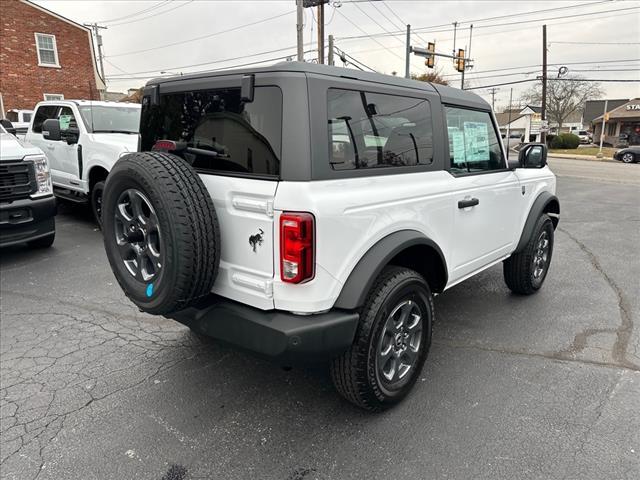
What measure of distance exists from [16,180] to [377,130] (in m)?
4.86

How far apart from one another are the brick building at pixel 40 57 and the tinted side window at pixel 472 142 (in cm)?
2434

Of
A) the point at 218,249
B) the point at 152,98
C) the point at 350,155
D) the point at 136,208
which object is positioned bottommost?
the point at 218,249

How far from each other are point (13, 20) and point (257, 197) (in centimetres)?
2548

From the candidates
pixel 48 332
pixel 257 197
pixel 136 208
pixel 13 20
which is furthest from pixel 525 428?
pixel 13 20

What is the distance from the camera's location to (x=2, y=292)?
4715mm

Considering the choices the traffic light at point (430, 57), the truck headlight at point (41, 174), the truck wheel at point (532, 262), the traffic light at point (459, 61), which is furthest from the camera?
the traffic light at point (459, 61)

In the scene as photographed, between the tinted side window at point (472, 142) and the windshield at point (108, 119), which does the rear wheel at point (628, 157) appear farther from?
the windshield at point (108, 119)

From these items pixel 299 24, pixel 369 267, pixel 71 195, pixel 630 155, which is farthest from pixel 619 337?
pixel 630 155

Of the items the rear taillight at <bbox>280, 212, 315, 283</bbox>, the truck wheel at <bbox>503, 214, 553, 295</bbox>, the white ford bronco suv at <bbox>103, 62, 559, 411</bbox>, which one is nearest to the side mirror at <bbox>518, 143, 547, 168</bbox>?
the truck wheel at <bbox>503, 214, 553, 295</bbox>

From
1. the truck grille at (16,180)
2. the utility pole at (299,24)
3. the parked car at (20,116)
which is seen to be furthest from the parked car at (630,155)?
the truck grille at (16,180)

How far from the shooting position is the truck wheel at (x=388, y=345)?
244 centimetres

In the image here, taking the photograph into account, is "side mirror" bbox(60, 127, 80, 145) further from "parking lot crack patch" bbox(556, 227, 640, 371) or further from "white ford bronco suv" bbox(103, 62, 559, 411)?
"parking lot crack patch" bbox(556, 227, 640, 371)

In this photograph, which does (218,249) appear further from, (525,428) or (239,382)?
(525,428)

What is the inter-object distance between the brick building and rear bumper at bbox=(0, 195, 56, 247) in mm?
20015
